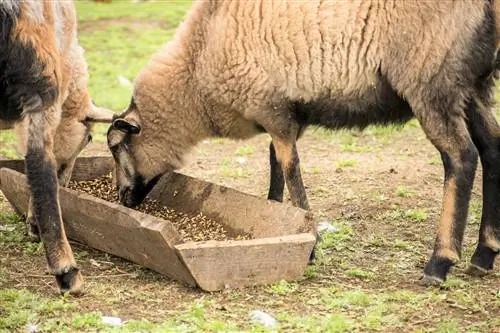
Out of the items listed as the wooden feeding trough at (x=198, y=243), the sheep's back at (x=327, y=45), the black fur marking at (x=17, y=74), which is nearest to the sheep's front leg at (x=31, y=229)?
the wooden feeding trough at (x=198, y=243)

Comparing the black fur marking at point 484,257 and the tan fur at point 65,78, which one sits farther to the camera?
the black fur marking at point 484,257

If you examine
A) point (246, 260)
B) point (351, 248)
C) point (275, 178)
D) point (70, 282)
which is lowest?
point (351, 248)

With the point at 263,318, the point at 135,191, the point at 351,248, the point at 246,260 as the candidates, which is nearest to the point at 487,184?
the point at 351,248

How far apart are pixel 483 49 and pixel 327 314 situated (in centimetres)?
206

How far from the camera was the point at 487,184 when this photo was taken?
6719 millimetres

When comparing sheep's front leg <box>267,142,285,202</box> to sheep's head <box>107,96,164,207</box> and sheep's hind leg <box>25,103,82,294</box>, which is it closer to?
sheep's head <box>107,96,164,207</box>

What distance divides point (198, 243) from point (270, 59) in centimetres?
158

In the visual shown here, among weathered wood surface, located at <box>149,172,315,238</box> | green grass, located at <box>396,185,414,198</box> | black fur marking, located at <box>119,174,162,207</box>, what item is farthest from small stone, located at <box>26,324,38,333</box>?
green grass, located at <box>396,185,414,198</box>

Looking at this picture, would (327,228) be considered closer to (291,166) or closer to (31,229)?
(291,166)

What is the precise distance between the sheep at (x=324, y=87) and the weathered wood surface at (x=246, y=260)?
0.89 meters

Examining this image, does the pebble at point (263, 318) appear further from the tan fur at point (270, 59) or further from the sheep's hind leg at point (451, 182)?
the tan fur at point (270, 59)

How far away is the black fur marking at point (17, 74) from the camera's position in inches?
230

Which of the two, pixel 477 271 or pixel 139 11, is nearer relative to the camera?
pixel 477 271

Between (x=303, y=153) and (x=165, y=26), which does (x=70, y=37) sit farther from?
(x=165, y=26)
